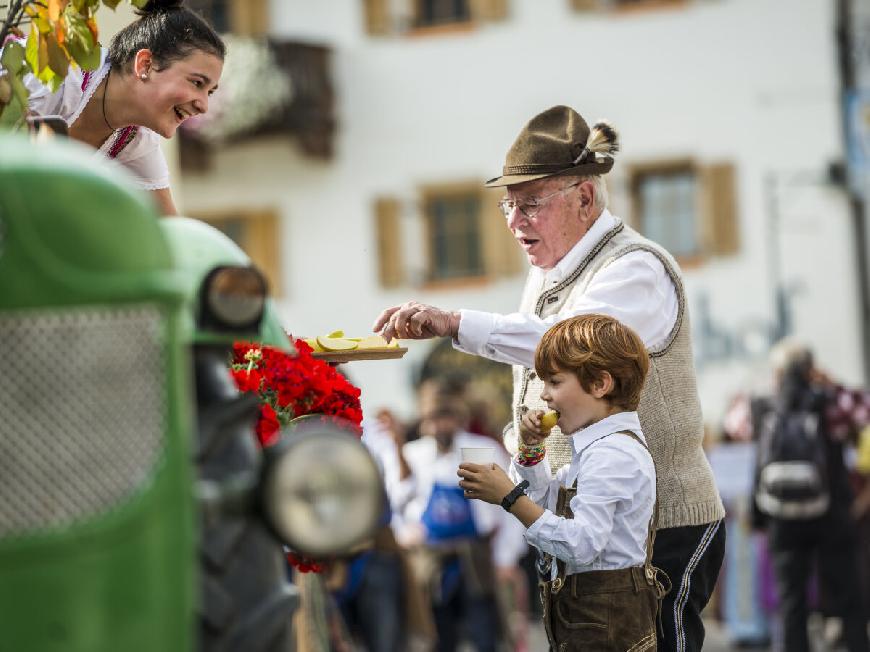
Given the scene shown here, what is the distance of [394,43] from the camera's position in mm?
22062

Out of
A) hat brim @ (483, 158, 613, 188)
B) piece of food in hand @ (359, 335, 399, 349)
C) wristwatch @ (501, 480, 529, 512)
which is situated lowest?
wristwatch @ (501, 480, 529, 512)

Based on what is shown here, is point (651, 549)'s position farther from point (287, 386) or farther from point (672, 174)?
point (672, 174)

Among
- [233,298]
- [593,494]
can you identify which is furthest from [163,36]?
[233,298]

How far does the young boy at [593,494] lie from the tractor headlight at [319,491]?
148 cm

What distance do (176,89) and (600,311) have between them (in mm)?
1152

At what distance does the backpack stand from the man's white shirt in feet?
20.0

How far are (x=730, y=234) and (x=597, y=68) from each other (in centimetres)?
253

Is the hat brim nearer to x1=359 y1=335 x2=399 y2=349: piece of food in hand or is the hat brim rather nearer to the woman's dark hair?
x1=359 y1=335 x2=399 y2=349: piece of food in hand

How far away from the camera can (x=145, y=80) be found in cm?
434

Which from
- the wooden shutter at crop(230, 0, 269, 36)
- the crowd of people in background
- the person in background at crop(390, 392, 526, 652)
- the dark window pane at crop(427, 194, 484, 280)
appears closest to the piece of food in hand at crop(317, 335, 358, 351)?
the crowd of people in background

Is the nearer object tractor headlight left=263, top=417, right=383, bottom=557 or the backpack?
tractor headlight left=263, top=417, right=383, bottom=557

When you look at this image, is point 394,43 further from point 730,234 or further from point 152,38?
point 152,38

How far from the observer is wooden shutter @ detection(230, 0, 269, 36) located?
22375 millimetres

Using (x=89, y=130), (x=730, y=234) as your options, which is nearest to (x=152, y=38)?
(x=89, y=130)
